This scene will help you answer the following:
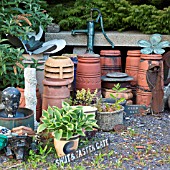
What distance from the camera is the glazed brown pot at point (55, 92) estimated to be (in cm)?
359

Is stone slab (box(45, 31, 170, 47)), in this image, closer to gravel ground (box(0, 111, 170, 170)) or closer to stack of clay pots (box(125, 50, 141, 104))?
stack of clay pots (box(125, 50, 141, 104))

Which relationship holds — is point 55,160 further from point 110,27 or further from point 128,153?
point 110,27

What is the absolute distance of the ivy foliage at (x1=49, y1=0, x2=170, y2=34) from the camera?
15.2 feet

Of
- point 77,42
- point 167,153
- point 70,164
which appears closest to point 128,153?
point 167,153

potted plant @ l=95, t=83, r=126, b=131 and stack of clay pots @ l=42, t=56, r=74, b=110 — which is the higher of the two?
stack of clay pots @ l=42, t=56, r=74, b=110

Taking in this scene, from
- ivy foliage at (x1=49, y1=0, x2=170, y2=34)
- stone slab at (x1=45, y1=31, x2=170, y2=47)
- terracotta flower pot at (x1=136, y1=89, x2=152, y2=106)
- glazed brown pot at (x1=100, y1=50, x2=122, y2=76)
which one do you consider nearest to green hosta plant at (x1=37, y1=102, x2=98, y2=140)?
terracotta flower pot at (x1=136, y1=89, x2=152, y2=106)

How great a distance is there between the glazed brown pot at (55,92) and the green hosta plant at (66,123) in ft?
1.70

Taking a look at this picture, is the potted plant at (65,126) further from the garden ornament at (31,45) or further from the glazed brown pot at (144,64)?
the glazed brown pot at (144,64)

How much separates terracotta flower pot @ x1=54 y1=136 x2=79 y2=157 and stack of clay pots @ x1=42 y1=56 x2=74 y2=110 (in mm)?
700

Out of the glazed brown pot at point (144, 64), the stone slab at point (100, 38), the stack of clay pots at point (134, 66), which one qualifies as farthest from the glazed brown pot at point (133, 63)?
the stone slab at point (100, 38)

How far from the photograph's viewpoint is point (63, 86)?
11.9ft

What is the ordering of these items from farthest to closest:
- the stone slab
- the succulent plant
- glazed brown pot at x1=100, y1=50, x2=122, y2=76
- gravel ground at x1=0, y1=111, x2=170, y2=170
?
the stone slab < glazed brown pot at x1=100, y1=50, x2=122, y2=76 < the succulent plant < gravel ground at x1=0, y1=111, x2=170, y2=170

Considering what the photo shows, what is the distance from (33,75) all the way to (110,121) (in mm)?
904

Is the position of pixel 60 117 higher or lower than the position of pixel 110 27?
lower
